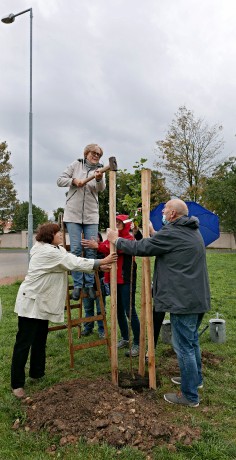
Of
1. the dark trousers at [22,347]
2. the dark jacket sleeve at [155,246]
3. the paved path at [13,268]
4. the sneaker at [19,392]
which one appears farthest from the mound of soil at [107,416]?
the paved path at [13,268]

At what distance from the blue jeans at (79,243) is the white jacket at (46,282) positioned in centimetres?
57

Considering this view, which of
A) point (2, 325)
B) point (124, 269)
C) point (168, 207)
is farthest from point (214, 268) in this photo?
point (168, 207)

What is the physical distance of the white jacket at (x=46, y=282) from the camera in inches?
181

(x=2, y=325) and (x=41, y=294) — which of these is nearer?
(x=41, y=294)

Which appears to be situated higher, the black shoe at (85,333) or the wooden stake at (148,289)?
the wooden stake at (148,289)

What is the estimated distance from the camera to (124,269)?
18.7 feet

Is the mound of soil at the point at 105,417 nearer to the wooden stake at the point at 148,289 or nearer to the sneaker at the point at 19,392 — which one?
the sneaker at the point at 19,392

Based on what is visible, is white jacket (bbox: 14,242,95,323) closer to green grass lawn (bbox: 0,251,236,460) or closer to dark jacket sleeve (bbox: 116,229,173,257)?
dark jacket sleeve (bbox: 116,229,173,257)

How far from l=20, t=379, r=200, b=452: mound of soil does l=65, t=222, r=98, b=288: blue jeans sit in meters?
1.46

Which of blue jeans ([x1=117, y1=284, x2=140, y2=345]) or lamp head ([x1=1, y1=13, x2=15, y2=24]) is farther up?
lamp head ([x1=1, y1=13, x2=15, y2=24])

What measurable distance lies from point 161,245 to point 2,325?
5.16 metres

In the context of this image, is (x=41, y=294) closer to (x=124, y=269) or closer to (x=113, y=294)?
(x=113, y=294)

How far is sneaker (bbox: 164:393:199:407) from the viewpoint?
4.36m

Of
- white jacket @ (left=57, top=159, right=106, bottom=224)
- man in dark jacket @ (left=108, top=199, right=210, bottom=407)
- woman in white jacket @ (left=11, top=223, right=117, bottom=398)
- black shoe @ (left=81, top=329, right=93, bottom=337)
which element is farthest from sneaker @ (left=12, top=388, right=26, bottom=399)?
black shoe @ (left=81, top=329, right=93, bottom=337)
